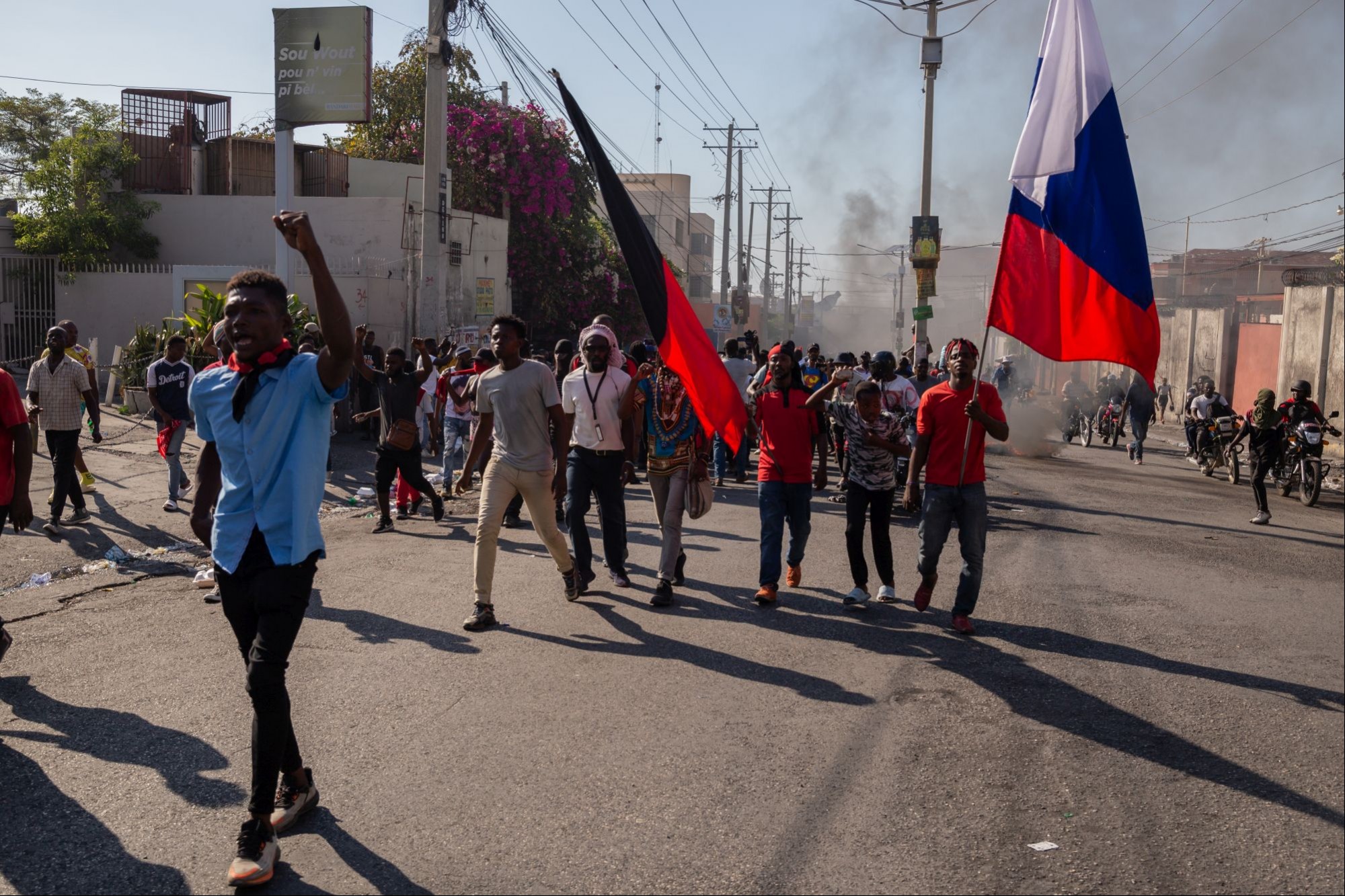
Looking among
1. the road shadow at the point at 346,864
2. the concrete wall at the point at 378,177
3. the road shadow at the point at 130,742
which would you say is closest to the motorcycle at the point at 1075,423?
the concrete wall at the point at 378,177

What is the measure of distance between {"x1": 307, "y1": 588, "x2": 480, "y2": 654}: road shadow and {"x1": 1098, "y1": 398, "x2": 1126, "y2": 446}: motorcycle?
22.9 m

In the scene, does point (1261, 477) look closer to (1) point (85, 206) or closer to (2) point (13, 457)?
(2) point (13, 457)

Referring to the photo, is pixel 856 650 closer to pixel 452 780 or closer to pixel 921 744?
pixel 921 744

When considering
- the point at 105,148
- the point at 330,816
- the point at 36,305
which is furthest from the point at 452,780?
the point at 105,148

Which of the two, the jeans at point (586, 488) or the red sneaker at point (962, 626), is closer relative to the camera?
the red sneaker at point (962, 626)

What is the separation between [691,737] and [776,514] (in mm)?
3106

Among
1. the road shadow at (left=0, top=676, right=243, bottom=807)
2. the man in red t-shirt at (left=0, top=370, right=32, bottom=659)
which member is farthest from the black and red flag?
the road shadow at (left=0, top=676, right=243, bottom=807)

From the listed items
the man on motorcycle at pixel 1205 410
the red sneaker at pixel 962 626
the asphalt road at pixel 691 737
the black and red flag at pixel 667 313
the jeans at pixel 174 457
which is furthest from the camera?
the man on motorcycle at pixel 1205 410

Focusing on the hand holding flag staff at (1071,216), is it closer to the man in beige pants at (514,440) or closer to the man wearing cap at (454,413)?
the man in beige pants at (514,440)

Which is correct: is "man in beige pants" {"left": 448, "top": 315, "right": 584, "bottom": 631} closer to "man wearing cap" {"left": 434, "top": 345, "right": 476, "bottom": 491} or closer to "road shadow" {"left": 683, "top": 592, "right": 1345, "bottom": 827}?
"road shadow" {"left": 683, "top": 592, "right": 1345, "bottom": 827}

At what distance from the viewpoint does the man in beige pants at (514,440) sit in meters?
7.26

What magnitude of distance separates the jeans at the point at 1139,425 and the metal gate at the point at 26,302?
19670 millimetres

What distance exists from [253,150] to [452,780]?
25.2 m

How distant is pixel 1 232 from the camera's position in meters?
24.2
